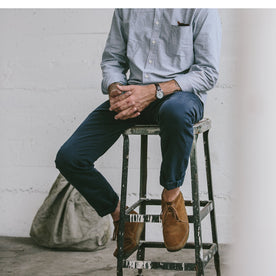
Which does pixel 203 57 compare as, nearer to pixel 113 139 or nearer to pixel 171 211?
pixel 113 139

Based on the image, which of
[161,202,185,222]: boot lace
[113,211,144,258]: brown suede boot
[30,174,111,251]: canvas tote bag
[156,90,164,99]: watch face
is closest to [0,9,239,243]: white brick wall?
[30,174,111,251]: canvas tote bag

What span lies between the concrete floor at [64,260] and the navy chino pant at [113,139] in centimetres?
57

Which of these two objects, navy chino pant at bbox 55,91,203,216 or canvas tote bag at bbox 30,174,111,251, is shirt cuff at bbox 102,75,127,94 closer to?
navy chino pant at bbox 55,91,203,216

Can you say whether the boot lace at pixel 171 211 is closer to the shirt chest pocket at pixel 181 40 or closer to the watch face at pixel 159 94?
the watch face at pixel 159 94

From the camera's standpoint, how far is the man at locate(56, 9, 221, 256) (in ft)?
6.13

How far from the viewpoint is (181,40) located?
78.5 inches

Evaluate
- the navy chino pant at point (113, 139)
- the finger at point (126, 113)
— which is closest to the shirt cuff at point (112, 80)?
the navy chino pant at point (113, 139)

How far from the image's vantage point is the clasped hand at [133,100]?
6.28 feet

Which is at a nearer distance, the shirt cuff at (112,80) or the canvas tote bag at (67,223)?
the shirt cuff at (112,80)

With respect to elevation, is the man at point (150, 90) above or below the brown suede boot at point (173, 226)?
above

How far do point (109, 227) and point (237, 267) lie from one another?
7.52 feet

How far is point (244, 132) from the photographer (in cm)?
63

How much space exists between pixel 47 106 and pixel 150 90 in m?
A: 1.33

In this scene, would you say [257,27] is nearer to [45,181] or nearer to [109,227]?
[109,227]
